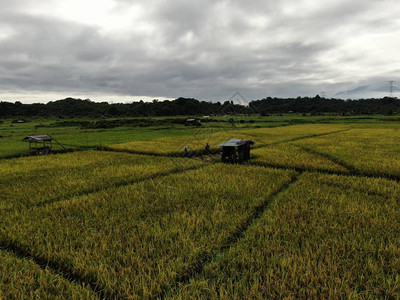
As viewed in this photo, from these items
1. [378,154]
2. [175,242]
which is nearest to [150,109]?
[378,154]

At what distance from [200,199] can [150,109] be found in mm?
79542

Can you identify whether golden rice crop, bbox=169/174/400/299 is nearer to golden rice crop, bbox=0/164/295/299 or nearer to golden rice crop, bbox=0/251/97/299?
golden rice crop, bbox=0/164/295/299

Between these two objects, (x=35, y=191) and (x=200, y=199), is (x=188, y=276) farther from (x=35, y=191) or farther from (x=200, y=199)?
(x=35, y=191)

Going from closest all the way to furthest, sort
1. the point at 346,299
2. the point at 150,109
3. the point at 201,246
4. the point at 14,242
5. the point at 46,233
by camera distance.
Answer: the point at 346,299
the point at 201,246
the point at 14,242
the point at 46,233
the point at 150,109

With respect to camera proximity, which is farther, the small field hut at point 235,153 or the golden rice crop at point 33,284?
the small field hut at point 235,153

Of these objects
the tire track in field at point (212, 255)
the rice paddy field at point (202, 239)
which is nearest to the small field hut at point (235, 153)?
the rice paddy field at point (202, 239)

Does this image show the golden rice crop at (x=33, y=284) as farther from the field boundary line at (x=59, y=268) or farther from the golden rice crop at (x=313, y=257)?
the golden rice crop at (x=313, y=257)

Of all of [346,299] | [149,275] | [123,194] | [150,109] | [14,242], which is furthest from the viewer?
[150,109]

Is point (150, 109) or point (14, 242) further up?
point (150, 109)

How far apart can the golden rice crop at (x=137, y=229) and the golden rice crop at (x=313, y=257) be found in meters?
0.44

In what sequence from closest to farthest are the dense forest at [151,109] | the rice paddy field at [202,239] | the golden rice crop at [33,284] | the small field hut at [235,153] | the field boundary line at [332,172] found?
the golden rice crop at [33,284]
the rice paddy field at [202,239]
the field boundary line at [332,172]
the small field hut at [235,153]
the dense forest at [151,109]

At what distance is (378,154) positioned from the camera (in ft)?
40.1

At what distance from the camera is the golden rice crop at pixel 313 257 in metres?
2.79

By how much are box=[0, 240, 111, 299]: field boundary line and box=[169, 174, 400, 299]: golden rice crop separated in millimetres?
964
